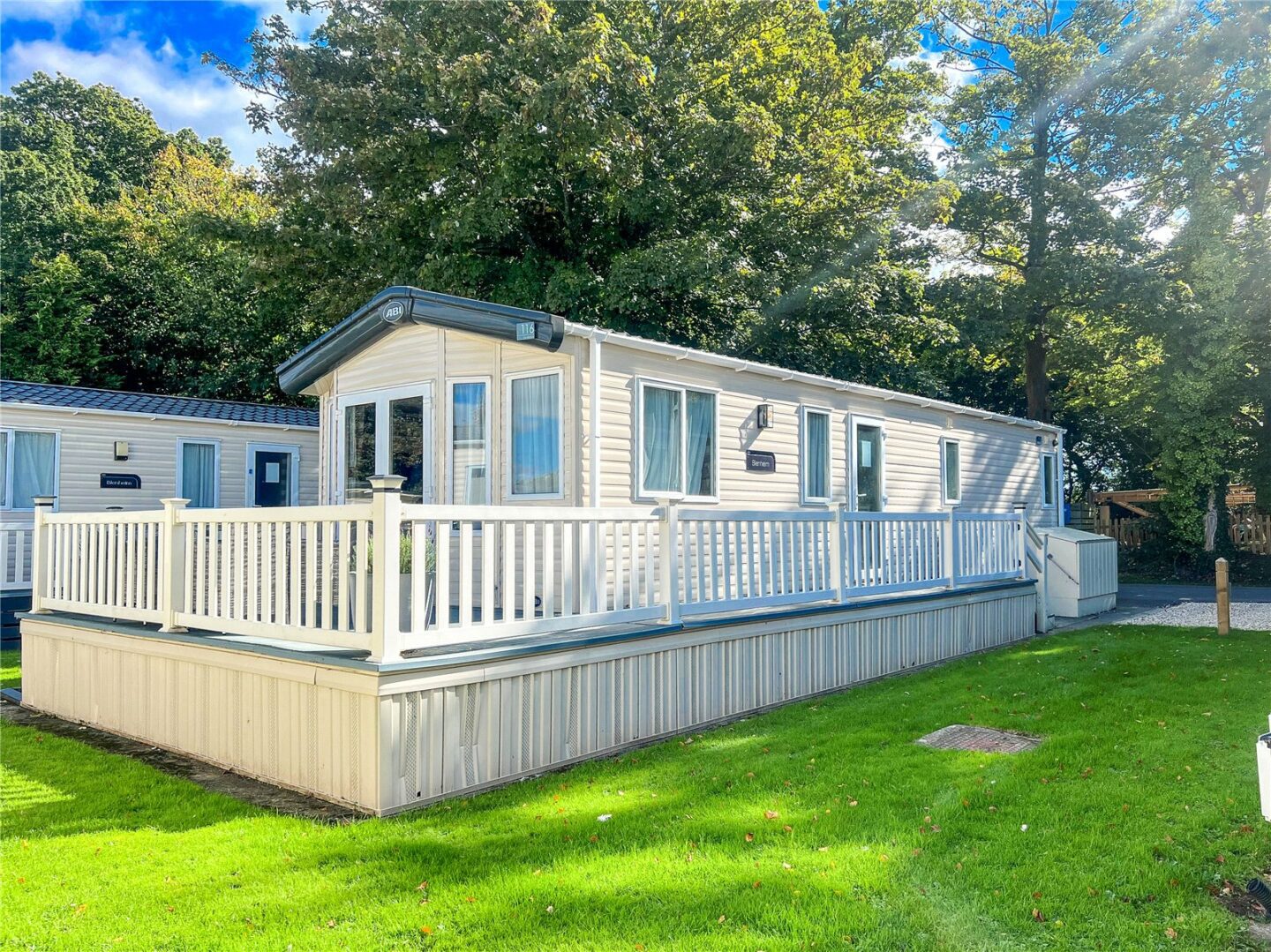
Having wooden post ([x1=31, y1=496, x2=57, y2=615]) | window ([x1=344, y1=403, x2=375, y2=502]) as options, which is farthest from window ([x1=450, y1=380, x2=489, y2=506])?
wooden post ([x1=31, y1=496, x2=57, y2=615])

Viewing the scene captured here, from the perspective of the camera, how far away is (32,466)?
12703 millimetres

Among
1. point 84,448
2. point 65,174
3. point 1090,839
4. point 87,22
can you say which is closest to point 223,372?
A: point 65,174

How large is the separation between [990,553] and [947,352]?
12144 millimetres

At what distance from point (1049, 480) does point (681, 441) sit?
32.6 ft

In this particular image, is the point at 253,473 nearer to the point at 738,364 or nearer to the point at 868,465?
the point at 738,364

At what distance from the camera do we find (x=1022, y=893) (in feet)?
10.8

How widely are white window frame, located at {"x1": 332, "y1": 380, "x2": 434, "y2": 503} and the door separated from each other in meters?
6.10

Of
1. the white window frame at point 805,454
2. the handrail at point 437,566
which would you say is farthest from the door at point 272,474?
the white window frame at point 805,454

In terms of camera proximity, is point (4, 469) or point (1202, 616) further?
point (4, 469)

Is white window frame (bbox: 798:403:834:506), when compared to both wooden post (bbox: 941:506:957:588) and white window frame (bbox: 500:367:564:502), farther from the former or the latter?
white window frame (bbox: 500:367:564:502)

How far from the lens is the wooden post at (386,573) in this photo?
4348mm

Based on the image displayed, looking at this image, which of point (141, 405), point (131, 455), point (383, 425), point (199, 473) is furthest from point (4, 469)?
point (383, 425)

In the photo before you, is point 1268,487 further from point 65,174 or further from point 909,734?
point 65,174

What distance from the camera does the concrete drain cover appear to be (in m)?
5.31
